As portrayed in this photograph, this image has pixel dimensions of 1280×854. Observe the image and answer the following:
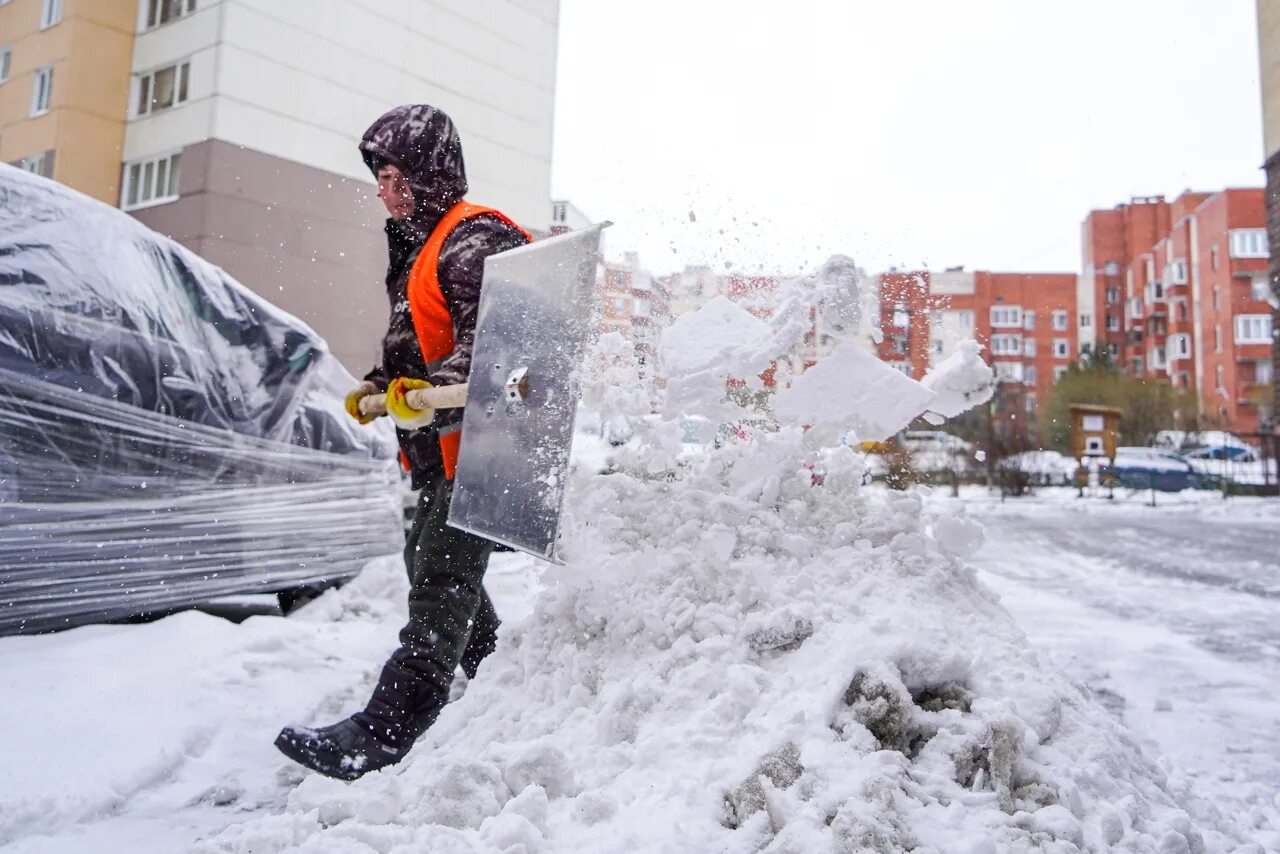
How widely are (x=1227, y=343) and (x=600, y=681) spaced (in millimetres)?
47372

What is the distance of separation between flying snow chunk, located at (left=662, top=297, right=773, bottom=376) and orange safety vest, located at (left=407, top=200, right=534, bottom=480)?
719 millimetres

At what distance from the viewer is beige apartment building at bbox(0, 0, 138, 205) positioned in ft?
37.3

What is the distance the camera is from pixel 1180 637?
417 centimetres

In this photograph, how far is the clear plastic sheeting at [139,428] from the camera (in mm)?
2805

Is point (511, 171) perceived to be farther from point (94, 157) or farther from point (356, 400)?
point (356, 400)

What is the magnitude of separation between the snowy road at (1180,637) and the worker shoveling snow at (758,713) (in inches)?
21.1

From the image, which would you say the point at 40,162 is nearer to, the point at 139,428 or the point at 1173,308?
the point at 139,428

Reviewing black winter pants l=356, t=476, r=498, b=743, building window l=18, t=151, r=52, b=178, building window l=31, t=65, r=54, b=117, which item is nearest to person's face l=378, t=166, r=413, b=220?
black winter pants l=356, t=476, r=498, b=743

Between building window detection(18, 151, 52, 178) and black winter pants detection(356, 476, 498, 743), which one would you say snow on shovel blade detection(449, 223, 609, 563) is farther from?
building window detection(18, 151, 52, 178)

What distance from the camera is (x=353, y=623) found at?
379 centimetres

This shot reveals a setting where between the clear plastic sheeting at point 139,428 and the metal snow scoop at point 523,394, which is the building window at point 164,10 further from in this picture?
the metal snow scoop at point 523,394

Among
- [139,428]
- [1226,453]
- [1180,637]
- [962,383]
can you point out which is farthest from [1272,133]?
[139,428]

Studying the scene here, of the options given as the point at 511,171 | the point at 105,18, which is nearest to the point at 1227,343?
the point at 511,171

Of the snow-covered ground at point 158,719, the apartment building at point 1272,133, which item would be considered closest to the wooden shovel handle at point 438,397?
the snow-covered ground at point 158,719
